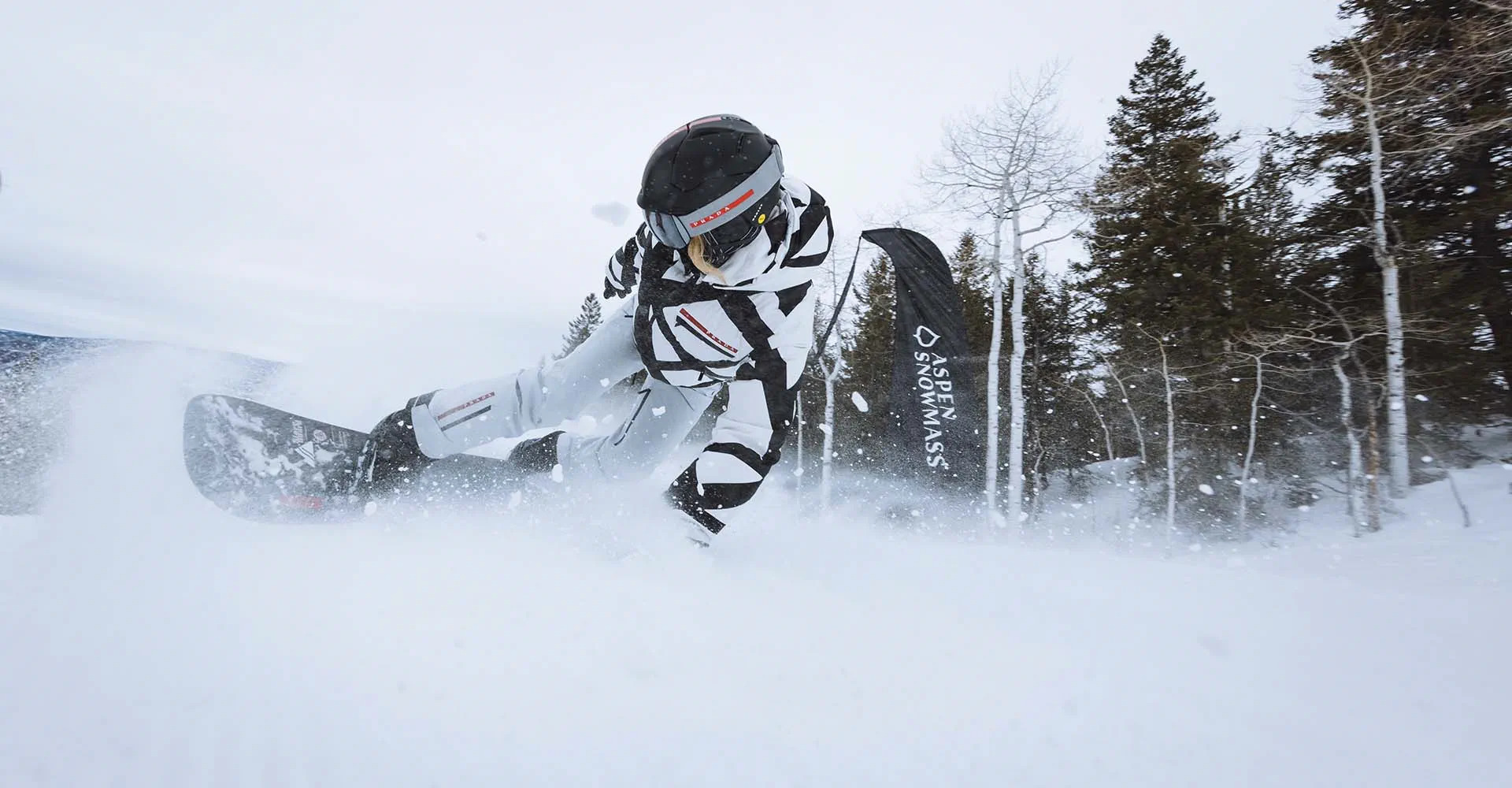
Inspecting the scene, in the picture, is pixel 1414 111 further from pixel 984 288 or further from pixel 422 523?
pixel 422 523

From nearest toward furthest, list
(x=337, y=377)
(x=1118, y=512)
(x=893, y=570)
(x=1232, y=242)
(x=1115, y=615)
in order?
1. (x=1115, y=615)
2. (x=893, y=570)
3. (x=337, y=377)
4. (x=1232, y=242)
5. (x=1118, y=512)

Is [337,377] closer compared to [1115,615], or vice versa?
[1115,615]

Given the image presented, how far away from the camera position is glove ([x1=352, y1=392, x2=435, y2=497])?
101 inches

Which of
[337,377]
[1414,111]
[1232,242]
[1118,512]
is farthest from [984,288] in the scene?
[337,377]

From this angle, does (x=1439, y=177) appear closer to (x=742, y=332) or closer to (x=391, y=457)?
(x=742, y=332)

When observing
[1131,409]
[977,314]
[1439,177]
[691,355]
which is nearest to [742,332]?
[691,355]

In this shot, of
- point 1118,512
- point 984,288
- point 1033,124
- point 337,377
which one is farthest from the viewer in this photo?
point 984,288

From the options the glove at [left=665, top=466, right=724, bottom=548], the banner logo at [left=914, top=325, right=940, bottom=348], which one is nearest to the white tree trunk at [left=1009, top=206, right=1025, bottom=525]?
the banner logo at [left=914, top=325, right=940, bottom=348]

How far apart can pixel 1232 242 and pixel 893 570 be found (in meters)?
16.0

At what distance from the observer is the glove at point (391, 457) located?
256cm

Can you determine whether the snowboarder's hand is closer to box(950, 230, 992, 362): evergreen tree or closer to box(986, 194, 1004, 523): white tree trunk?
box(986, 194, 1004, 523): white tree trunk

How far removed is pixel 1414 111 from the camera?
9492 millimetres

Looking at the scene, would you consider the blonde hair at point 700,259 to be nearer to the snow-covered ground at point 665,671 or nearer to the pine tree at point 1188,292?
the snow-covered ground at point 665,671

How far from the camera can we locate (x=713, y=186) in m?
2.13
